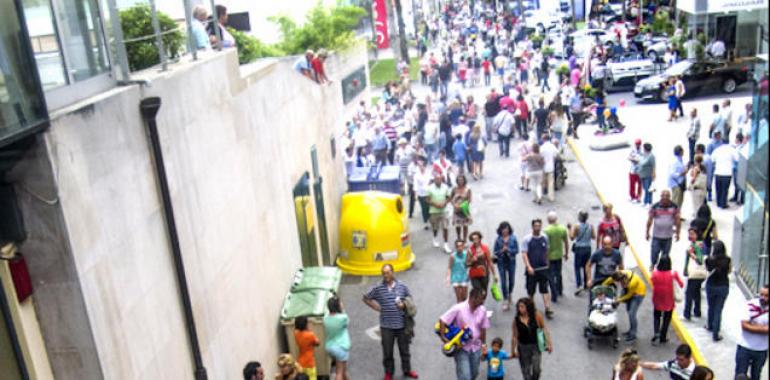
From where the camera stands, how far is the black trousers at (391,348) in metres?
9.98

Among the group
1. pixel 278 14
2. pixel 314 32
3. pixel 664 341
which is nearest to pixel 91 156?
pixel 664 341

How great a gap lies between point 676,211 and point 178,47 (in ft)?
27.6

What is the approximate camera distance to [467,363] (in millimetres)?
9375

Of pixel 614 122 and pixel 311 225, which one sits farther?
pixel 614 122

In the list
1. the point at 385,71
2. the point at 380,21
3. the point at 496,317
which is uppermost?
the point at 380,21

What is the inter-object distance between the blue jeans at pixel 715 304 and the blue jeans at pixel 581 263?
214 cm

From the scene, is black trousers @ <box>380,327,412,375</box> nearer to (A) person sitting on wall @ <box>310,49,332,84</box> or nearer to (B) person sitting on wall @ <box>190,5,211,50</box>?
(B) person sitting on wall @ <box>190,5,211,50</box>

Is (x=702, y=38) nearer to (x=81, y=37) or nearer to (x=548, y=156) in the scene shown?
(x=548, y=156)

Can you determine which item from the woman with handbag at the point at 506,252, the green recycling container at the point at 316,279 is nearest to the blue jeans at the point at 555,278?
the woman with handbag at the point at 506,252

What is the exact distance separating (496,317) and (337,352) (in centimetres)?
358

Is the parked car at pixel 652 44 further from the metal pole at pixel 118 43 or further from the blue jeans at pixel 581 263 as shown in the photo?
the metal pole at pixel 118 43

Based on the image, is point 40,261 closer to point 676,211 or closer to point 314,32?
point 676,211

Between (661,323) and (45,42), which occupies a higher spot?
(45,42)

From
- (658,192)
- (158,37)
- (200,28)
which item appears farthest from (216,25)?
(658,192)
